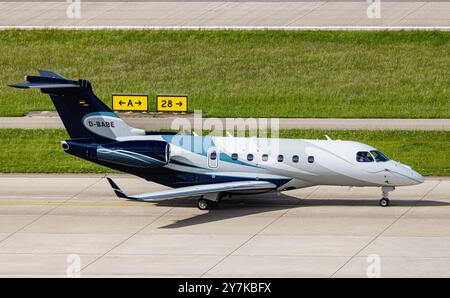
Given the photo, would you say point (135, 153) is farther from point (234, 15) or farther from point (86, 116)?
point (234, 15)

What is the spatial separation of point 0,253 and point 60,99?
8.34 meters

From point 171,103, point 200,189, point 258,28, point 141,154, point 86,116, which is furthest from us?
point 258,28

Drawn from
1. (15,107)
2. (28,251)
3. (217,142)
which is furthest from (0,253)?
(15,107)

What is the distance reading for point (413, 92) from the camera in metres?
65.6

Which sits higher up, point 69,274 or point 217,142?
point 217,142

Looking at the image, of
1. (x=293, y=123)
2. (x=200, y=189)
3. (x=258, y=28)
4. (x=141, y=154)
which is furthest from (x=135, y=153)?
(x=258, y=28)

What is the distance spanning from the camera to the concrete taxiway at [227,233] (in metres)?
35.0

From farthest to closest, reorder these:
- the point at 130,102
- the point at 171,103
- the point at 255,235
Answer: the point at 130,102, the point at 171,103, the point at 255,235

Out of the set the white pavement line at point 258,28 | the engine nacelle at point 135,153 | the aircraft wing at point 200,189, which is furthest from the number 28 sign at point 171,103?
the aircraft wing at point 200,189

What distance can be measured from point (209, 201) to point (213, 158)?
1.63 metres

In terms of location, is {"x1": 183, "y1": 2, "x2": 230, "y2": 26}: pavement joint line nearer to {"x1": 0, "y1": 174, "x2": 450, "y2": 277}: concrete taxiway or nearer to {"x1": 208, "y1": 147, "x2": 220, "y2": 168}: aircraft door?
{"x1": 0, "y1": 174, "x2": 450, "y2": 277}: concrete taxiway

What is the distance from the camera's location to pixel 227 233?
3922cm

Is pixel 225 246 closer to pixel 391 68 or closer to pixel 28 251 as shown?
pixel 28 251

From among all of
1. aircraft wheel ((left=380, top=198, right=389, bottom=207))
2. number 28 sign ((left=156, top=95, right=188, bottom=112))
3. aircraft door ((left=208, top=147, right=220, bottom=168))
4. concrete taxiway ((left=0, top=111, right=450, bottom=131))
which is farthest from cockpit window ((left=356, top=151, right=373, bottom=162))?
number 28 sign ((left=156, top=95, right=188, bottom=112))
